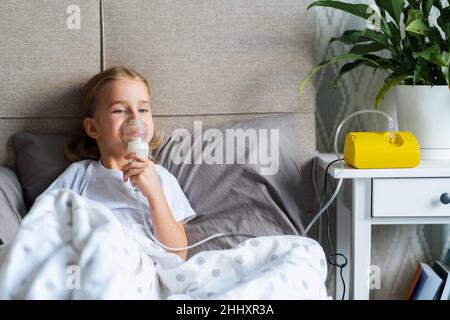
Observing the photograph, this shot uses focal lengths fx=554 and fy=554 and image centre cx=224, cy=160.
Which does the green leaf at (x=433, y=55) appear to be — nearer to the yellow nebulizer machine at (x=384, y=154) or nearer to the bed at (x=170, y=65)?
the yellow nebulizer machine at (x=384, y=154)

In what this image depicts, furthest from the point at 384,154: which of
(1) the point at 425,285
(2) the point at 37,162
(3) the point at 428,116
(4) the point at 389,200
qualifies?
(2) the point at 37,162

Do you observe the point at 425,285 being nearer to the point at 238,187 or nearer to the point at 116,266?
the point at 238,187

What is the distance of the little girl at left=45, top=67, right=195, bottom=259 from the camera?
4.86 ft

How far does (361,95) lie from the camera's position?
6.00ft

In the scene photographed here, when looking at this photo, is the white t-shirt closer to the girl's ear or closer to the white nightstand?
the girl's ear

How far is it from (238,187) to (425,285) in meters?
0.71

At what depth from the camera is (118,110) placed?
150cm

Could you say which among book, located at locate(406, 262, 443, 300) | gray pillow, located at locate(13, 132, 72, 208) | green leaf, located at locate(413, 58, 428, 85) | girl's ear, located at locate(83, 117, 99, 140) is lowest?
book, located at locate(406, 262, 443, 300)

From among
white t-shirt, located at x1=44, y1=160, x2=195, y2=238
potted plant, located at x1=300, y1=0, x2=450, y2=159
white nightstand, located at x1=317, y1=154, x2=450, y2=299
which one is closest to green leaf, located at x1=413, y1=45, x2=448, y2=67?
potted plant, located at x1=300, y1=0, x2=450, y2=159

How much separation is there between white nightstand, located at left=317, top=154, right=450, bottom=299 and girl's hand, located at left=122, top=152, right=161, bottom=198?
0.48 meters

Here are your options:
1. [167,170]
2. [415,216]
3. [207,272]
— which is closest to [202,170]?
[167,170]

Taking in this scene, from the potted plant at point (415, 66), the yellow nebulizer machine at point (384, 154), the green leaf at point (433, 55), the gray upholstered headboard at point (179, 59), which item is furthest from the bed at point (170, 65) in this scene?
the green leaf at point (433, 55)

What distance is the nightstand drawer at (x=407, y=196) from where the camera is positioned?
4.79 feet

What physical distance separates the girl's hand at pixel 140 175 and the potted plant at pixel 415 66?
1.73 ft
